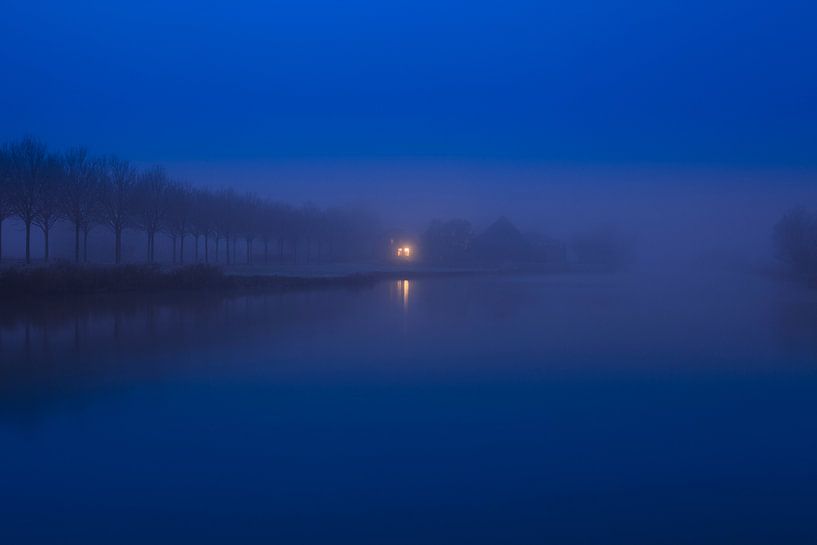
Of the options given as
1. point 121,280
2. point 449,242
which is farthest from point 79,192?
point 449,242

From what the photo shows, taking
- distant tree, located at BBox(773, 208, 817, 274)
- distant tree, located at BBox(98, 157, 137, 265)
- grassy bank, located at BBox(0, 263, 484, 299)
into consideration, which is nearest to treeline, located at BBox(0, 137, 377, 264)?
distant tree, located at BBox(98, 157, 137, 265)

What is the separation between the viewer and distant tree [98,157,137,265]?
128 ft

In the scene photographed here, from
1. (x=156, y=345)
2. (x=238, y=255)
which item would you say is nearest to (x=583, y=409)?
(x=156, y=345)

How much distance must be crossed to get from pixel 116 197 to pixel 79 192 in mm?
2980

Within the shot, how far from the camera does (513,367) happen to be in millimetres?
11602

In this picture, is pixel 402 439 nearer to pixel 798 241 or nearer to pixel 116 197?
pixel 116 197

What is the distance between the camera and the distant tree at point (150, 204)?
41750 mm

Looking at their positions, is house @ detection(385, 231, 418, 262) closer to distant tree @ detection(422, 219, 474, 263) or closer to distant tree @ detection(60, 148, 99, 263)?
distant tree @ detection(422, 219, 474, 263)

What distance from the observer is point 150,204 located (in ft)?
139

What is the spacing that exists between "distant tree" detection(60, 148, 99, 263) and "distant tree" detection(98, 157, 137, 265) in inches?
15.9

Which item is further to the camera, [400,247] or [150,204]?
[400,247]

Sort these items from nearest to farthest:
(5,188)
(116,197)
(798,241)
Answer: (5,188) < (116,197) < (798,241)

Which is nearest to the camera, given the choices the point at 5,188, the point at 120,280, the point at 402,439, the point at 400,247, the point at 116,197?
the point at 402,439

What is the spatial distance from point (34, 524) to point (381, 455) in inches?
122
